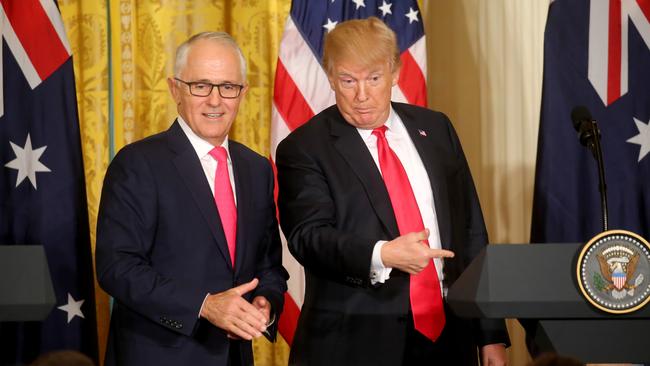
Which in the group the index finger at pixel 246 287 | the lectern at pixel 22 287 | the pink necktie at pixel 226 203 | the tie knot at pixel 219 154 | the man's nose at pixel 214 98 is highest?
the man's nose at pixel 214 98

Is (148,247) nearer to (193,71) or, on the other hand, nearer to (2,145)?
(193,71)

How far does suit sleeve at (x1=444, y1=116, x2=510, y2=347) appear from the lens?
3014 mm

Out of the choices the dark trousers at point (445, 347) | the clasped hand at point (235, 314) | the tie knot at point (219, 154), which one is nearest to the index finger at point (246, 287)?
the clasped hand at point (235, 314)

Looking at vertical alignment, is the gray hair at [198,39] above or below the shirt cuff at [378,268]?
above

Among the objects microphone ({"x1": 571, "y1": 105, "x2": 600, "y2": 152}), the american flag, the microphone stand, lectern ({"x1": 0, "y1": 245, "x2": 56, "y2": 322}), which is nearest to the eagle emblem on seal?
the microphone stand

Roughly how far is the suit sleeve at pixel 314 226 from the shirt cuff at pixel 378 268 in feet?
0.05

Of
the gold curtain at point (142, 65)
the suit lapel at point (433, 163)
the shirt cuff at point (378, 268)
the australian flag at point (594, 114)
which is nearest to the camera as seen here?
the shirt cuff at point (378, 268)

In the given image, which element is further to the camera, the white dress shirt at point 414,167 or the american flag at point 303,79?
the american flag at point 303,79

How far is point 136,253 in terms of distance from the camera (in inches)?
103

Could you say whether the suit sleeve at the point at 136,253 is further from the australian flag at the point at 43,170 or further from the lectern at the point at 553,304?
the australian flag at the point at 43,170

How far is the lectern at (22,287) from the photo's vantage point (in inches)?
86.7

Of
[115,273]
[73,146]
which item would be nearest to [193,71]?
[115,273]

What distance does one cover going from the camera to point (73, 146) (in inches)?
155

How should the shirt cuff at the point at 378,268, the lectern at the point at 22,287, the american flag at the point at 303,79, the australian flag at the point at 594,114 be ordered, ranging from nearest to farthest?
the lectern at the point at 22,287, the shirt cuff at the point at 378,268, the australian flag at the point at 594,114, the american flag at the point at 303,79
